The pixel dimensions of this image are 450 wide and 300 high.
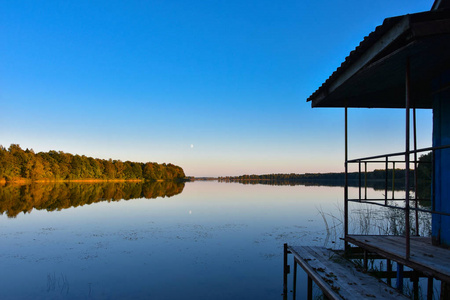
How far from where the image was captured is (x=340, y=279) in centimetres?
529

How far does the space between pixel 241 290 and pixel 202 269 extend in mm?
2094

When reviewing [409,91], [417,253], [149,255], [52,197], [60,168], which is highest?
[409,91]

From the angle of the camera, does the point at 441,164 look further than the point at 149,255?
No

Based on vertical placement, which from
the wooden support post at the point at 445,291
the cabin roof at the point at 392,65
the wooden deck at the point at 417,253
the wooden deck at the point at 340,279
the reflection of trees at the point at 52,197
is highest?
the cabin roof at the point at 392,65

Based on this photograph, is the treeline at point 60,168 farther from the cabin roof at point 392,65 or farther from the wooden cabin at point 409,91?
the wooden cabin at point 409,91

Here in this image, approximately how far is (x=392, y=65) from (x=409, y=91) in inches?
28.0

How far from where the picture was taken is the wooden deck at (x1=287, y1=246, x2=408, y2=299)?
4.59 meters

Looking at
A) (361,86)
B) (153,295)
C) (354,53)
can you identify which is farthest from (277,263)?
(354,53)

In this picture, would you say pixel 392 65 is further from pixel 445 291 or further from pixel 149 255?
pixel 149 255

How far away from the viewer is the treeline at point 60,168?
6525 centimetres

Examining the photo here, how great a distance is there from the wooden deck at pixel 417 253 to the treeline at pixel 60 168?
74.5m

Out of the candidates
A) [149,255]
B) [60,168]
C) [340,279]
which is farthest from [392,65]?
[60,168]

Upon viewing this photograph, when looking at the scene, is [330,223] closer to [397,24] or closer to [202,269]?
[202,269]

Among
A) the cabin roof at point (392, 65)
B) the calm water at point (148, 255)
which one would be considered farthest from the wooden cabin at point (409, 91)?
the calm water at point (148, 255)
